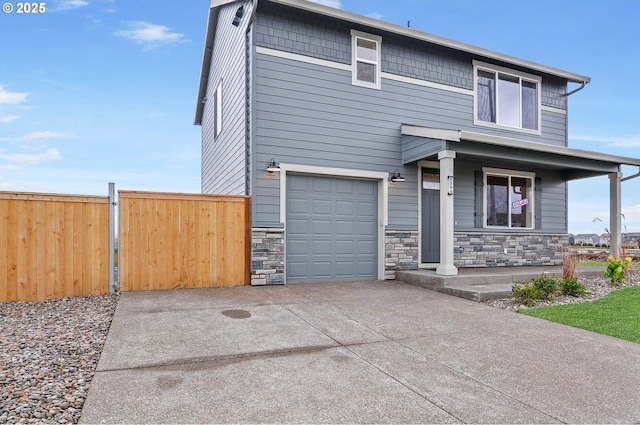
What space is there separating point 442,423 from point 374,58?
8.34 metres

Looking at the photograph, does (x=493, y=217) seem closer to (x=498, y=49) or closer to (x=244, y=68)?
(x=498, y=49)

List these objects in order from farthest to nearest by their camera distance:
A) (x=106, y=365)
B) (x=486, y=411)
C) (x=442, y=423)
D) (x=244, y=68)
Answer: (x=244, y=68) → (x=106, y=365) → (x=486, y=411) → (x=442, y=423)

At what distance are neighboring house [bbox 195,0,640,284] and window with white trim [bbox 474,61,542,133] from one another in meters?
0.04

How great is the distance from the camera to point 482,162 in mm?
10430

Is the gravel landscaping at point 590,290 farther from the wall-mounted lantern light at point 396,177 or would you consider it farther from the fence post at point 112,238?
the fence post at point 112,238

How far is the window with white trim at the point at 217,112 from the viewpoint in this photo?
37.0 feet

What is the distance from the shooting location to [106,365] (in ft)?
11.6

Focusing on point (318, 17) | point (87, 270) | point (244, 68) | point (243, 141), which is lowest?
point (87, 270)

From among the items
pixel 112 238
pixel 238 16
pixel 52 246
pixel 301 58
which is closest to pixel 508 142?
pixel 301 58

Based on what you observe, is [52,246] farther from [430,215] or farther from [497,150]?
[497,150]

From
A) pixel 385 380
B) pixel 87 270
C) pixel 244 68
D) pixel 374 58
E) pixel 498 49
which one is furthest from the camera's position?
→ pixel 498 49

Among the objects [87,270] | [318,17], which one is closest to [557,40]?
[318,17]

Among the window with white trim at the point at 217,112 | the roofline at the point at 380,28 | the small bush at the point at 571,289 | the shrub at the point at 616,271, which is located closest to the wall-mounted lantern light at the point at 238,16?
the roofline at the point at 380,28

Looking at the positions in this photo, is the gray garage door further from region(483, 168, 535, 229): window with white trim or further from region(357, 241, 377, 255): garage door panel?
region(483, 168, 535, 229): window with white trim
